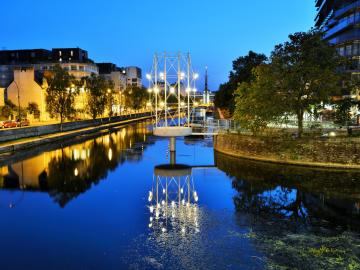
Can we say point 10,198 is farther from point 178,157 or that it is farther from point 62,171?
point 178,157

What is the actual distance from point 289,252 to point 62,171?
77.2 ft

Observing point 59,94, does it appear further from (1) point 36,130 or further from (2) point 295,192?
(2) point 295,192

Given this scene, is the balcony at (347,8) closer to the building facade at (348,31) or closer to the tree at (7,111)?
the building facade at (348,31)

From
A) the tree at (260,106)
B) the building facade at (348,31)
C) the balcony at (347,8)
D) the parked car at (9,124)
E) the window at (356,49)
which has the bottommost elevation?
the parked car at (9,124)

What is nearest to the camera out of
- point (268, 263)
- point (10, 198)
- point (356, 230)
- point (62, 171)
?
point (268, 263)

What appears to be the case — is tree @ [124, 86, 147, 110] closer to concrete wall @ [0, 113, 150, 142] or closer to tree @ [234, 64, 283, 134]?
concrete wall @ [0, 113, 150, 142]

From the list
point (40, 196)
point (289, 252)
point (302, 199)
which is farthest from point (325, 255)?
point (40, 196)

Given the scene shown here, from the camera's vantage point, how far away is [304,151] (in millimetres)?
33125

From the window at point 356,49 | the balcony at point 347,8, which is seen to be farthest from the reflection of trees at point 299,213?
the balcony at point 347,8

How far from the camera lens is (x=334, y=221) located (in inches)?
738

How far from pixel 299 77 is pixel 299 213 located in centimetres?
1793

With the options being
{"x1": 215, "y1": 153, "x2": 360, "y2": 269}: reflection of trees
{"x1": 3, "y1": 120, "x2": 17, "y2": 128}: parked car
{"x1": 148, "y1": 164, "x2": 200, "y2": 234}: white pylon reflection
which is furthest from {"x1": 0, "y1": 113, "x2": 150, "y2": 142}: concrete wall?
{"x1": 215, "y1": 153, "x2": 360, "y2": 269}: reflection of trees

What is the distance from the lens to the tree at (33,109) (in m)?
78.9

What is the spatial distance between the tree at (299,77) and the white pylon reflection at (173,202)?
1054 centimetres
